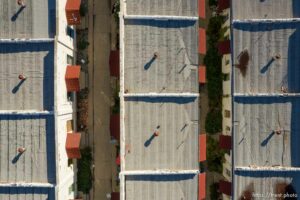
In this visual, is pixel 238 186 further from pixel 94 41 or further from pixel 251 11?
pixel 94 41

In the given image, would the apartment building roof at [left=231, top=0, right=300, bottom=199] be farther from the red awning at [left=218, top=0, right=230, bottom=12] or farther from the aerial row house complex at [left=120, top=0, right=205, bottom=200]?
the aerial row house complex at [left=120, top=0, right=205, bottom=200]

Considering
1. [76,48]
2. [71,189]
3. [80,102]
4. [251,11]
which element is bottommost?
[71,189]

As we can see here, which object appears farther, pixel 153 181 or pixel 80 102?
pixel 80 102

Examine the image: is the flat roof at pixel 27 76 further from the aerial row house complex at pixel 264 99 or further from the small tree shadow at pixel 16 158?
the aerial row house complex at pixel 264 99

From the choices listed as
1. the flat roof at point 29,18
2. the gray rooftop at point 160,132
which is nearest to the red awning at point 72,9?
the flat roof at point 29,18

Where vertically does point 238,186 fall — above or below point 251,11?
below

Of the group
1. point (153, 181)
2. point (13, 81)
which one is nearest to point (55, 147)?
point (13, 81)

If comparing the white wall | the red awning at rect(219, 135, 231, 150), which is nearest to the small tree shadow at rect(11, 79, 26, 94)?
the white wall
